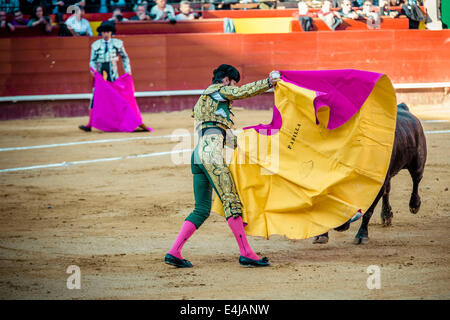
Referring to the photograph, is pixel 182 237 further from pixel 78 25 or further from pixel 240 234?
pixel 78 25

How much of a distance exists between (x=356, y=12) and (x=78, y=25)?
14.7 ft

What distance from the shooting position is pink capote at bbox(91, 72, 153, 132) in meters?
8.99

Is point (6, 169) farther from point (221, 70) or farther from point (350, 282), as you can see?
point (350, 282)

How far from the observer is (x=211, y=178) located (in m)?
3.55

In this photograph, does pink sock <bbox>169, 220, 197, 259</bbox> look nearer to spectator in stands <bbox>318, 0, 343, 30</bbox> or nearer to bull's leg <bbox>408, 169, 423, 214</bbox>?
bull's leg <bbox>408, 169, 423, 214</bbox>

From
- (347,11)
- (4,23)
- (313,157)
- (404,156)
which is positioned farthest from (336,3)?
(313,157)

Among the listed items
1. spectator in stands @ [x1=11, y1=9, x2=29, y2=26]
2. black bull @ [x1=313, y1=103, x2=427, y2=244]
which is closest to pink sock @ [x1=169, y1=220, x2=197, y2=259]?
black bull @ [x1=313, y1=103, x2=427, y2=244]

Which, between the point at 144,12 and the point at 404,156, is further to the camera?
the point at 144,12

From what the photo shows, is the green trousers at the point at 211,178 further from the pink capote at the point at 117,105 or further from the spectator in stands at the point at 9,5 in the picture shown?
the spectator in stands at the point at 9,5

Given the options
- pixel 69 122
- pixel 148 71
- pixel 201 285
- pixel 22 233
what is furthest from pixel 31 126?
pixel 201 285

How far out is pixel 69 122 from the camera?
10336 millimetres

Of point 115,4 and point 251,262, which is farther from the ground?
point 115,4

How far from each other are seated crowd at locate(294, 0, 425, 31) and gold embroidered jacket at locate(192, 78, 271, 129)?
807cm

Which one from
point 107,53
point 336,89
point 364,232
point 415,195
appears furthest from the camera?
point 107,53
